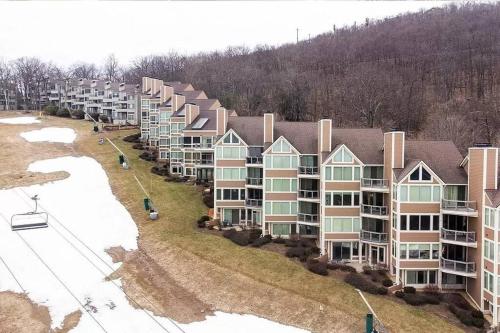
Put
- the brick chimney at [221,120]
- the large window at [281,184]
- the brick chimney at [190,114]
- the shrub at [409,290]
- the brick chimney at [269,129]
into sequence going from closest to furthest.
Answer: the shrub at [409,290], the large window at [281,184], the brick chimney at [269,129], the brick chimney at [221,120], the brick chimney at [190,114]

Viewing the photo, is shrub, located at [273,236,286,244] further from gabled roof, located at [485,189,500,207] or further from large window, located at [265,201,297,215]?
gabled roof, located at [485,189,500,207]

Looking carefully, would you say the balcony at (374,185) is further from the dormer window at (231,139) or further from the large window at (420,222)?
the dormer window at (231,139)

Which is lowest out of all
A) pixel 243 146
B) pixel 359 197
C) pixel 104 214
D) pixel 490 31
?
pixel 104 214

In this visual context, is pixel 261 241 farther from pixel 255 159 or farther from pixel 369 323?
pixel 369 323

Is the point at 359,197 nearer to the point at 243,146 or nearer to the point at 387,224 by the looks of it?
the point at 387,224

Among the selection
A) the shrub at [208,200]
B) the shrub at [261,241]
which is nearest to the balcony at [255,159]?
the shrub at [261,241]

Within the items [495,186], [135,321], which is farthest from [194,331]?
[495,186]
